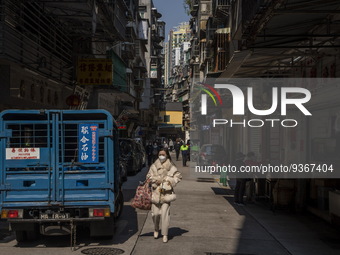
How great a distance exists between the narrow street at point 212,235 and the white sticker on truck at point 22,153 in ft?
5.33

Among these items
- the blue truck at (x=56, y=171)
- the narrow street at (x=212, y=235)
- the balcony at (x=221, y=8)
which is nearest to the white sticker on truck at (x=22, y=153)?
the blue truck at (x=56, y=171)

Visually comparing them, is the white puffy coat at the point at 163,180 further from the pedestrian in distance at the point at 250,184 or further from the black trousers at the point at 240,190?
the pedestrian in distance at the point at 250,184

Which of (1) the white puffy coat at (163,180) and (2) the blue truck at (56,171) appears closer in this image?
(2) the blue truck at (56,171)

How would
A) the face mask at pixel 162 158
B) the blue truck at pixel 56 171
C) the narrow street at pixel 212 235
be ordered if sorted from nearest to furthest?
the blue truck at pixel 56 171, the narrow street at pixel 212 235, the face mask at pixel 162 158

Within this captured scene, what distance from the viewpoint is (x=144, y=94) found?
79375 mm

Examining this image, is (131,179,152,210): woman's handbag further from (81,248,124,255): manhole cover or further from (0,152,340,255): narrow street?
(81,248,124,255): manhole cover

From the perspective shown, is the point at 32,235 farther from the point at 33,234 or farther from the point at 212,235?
the point at 212,235

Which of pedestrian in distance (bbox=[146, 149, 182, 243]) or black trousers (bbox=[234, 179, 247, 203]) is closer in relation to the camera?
pedestrian in distance (bbox=[146, 149, 182, 243])

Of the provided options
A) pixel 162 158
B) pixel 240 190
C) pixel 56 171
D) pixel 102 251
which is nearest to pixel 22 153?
pixel 56 171

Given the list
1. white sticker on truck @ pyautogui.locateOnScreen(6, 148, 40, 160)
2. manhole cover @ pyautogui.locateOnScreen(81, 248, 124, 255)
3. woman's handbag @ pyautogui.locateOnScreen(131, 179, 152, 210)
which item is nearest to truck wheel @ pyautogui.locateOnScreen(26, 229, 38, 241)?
manhole cover @ pyautogui.locateOnScreen(81, 248, 124, 255)

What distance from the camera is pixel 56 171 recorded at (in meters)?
9.58

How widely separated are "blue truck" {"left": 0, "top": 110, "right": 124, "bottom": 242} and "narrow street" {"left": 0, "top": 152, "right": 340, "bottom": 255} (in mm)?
458

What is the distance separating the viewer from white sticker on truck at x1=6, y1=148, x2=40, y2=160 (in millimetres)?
9477

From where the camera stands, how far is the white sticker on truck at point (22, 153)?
9.48 meters
